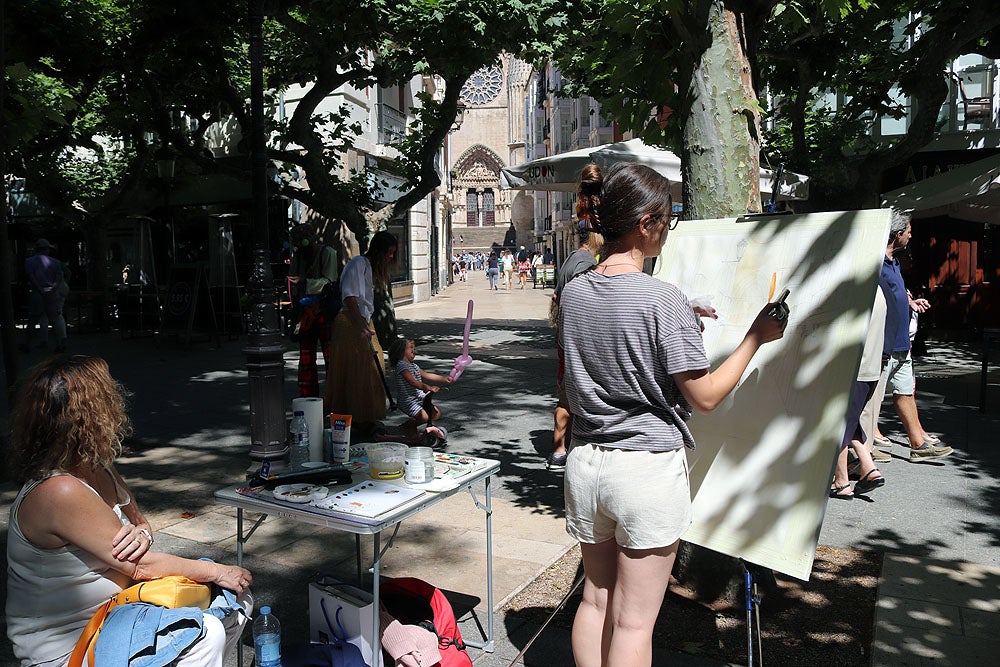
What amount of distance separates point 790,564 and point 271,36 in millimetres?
15448

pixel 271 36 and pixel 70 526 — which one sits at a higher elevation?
pixel 271 36

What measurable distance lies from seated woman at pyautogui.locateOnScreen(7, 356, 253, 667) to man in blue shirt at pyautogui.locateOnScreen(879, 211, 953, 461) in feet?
17.7

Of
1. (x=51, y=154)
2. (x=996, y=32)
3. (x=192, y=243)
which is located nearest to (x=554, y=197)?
(x=192, y=243)

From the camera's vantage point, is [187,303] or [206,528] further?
[187,303]

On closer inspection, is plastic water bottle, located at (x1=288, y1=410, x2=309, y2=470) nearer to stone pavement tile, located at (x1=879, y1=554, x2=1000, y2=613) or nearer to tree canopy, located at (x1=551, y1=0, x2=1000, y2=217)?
tree canopy, located at (x1=551, y1=0, x2=1000, y2=217)

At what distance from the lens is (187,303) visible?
14.4 m

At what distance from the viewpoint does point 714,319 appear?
3.06 metres

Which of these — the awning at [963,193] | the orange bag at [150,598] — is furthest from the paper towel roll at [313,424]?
the awning at [963,193]

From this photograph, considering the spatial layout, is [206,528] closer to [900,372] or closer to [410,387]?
[410,387]

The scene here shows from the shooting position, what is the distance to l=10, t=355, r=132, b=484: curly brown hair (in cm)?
242

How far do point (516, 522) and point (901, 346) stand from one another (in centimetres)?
355

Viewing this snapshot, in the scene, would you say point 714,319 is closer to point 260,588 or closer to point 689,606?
point 689,606

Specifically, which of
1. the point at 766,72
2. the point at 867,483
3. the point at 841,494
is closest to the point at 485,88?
the point at 766,72

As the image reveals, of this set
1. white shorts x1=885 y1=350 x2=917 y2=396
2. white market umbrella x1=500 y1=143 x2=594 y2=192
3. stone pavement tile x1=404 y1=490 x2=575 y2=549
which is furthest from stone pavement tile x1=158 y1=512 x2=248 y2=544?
white market umbrella x1=500 y1=143 x2=594 y2=192
